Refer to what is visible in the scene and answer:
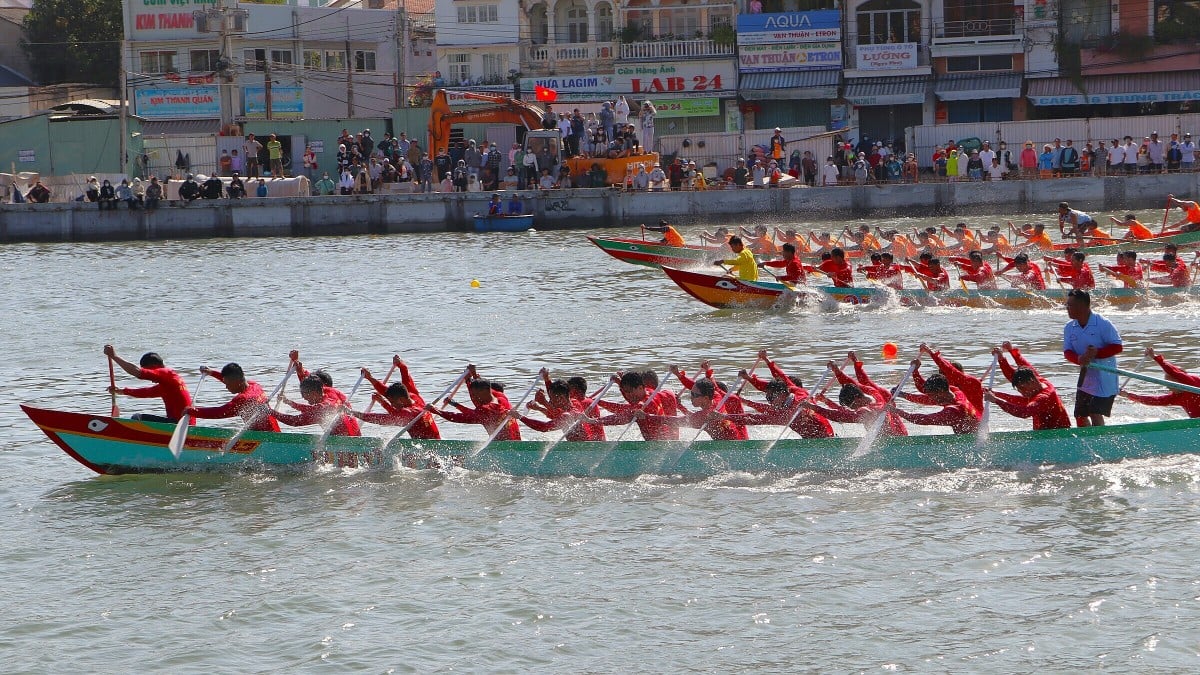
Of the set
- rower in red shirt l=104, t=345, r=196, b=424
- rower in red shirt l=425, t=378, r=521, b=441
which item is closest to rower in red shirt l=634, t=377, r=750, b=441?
rower in red shirt l=425, t=378, r=521, b=441

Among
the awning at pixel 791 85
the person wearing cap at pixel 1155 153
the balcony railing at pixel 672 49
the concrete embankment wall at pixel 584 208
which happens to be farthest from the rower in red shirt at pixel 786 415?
the balcony railing at pixel 672 49

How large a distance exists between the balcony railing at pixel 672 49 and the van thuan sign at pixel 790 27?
83 cm

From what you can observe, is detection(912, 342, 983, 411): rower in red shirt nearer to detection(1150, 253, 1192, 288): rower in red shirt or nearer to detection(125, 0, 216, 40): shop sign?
detection(1150, 253, 1192, 288): rower in red shirt

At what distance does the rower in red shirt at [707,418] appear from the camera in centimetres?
1271

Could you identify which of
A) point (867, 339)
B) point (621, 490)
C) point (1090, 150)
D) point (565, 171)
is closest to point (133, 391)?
point (621, 490)

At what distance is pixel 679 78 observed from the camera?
45.5 meters

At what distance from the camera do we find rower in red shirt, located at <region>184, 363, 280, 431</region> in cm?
1320

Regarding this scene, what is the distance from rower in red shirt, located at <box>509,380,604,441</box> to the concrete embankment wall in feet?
79.5

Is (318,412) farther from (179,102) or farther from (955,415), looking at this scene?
(179,102)

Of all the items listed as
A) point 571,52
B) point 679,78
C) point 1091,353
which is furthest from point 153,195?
point 1091,353

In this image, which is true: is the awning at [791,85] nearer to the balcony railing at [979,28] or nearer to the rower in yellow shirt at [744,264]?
the balcony railing at [979,28]

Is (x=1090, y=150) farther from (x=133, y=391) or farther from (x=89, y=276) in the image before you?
(x=133, y=391)

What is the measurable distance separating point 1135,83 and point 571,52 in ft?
57.3

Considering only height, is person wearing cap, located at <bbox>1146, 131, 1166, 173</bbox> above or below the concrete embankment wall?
above
